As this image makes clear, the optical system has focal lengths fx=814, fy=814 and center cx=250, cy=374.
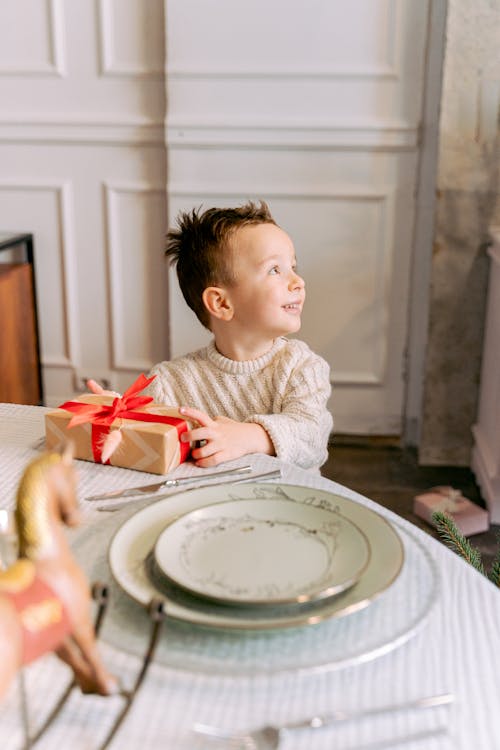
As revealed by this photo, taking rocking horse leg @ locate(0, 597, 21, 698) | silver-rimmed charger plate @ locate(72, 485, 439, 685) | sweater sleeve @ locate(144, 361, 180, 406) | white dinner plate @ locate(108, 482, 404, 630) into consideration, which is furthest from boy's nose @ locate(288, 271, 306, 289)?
rocking horse leg @ locate(0, 597, 21, 698)

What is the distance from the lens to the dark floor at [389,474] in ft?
7.88

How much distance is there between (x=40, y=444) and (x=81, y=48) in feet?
6.63

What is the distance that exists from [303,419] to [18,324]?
1.77 meters

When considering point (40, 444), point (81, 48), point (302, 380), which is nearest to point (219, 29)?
point (81, 48)

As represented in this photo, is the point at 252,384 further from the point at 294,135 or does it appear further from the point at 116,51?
the point at 116,51

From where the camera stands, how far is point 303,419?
1.23 m

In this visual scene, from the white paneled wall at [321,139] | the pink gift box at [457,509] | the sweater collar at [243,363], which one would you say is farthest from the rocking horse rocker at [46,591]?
the white paneled wall at [321,139]

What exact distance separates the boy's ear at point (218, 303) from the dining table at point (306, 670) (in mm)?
742

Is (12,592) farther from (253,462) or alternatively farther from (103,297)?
(103,297)

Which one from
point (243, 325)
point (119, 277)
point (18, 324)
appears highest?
point (243, 325)

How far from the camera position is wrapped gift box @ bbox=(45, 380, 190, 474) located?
0.93 meters

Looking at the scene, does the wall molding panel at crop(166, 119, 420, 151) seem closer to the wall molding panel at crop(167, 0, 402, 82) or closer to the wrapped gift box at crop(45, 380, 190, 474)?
the wall molding panel at crop(167, 0, 402, 82)

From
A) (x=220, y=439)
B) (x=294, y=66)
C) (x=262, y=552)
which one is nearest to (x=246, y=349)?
(x=220, y=439)

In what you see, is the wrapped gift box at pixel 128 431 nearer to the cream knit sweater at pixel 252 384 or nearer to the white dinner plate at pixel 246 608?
the white dinner plate at pixel 246 608
